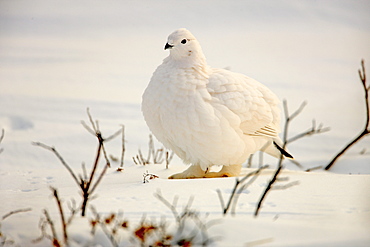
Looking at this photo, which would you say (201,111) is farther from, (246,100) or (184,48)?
(184,48)

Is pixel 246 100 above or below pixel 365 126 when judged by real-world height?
above

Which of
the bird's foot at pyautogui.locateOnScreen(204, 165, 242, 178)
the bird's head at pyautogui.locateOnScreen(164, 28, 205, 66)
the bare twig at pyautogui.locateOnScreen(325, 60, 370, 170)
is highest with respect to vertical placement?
the bird's head at pyautogui.locateOnScreen(164, 28, 205, 66)

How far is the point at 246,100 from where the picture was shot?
4.00 metres

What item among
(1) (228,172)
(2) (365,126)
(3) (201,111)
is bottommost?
(1) (228,172)

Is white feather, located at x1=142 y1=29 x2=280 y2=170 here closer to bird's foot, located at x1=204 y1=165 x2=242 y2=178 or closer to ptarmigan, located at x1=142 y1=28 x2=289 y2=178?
ptarmigan, located at x1=142 y1=28 x2=289 y2=178

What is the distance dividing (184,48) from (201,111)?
592 millimetres

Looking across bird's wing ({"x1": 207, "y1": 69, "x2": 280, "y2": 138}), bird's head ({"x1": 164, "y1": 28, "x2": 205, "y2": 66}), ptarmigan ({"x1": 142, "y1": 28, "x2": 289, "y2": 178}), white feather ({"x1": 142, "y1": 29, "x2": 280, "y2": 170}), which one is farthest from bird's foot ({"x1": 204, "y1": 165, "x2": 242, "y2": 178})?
bird's head ({"x1": 164, "y1": 28, "x2": 205, "y2": 66})

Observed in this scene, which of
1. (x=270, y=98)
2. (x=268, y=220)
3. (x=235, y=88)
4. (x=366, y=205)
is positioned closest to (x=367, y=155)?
(x=270, y=98)

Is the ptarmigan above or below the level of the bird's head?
below

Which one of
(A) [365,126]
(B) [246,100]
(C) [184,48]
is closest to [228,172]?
(B) [246,100]

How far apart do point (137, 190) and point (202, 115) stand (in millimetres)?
861

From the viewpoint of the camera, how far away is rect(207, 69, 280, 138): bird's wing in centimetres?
393

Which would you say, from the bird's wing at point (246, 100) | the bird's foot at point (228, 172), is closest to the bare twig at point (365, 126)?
the bird's wing at point (246, 100)

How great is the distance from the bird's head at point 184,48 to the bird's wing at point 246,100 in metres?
0.20
